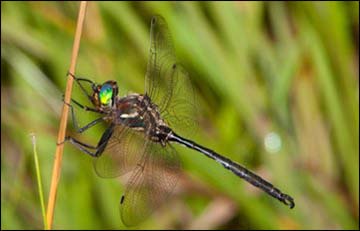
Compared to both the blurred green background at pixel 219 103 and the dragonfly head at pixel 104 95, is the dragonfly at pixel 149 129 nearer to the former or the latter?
the dragonfly head at pixel 104 95

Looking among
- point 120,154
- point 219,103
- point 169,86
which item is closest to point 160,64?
point 169,86

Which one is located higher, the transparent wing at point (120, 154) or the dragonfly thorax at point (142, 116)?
the dragonfly thorax at point (142, 116)

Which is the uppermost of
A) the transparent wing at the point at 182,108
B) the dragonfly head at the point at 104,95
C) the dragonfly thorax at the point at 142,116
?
the transparent wing at the point at 182,108

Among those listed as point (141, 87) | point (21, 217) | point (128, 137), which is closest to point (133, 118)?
point (128, 137)

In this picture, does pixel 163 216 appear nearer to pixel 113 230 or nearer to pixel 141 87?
pixel 113 230

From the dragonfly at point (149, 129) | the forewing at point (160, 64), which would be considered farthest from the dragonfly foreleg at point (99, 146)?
the forewing at point (160, 64)

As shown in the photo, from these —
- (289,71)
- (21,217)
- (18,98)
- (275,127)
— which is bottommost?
(21,217)

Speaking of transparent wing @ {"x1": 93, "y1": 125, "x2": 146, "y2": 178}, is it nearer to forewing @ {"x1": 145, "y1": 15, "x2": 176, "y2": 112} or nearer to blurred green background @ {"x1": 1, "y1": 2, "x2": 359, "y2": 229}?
forewing @ {"x1": 145, "y1": 15, "x2": 176, "y2": 112}
